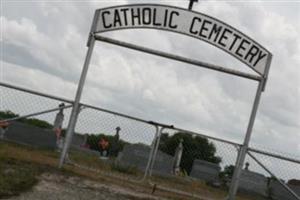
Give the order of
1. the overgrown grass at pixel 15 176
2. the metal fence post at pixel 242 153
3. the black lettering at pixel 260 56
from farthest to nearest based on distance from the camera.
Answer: the black lettering at pixel 260 56, the metal fence post at pixel 242 153, the overgrown grass at pixel 15 176

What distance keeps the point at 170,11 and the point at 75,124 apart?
3082 millimetres

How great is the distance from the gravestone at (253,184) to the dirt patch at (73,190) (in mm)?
10370

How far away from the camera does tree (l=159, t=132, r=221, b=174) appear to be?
42.3 ft

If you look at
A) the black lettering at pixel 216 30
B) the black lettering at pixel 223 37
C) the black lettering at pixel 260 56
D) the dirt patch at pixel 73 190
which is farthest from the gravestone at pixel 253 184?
the dirt patch at pixel 73 190

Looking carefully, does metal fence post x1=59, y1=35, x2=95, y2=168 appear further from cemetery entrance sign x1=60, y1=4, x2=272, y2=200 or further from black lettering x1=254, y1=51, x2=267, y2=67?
black lettering x1=254, y1=51, x2=267, y2=67

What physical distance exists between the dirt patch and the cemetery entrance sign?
211 cm

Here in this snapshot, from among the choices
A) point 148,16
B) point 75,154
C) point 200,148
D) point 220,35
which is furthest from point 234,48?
point 75,154

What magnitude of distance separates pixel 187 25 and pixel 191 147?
15.1 ft

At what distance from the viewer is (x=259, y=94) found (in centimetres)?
1168

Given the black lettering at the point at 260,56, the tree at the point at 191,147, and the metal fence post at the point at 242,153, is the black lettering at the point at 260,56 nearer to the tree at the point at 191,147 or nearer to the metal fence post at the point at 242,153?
the metal fence post at the point at 242,153

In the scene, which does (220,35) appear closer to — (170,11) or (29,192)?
(170,11)

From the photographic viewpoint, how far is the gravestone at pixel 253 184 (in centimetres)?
1962

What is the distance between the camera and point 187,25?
12055 mm

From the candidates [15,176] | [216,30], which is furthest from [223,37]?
[15,176]
